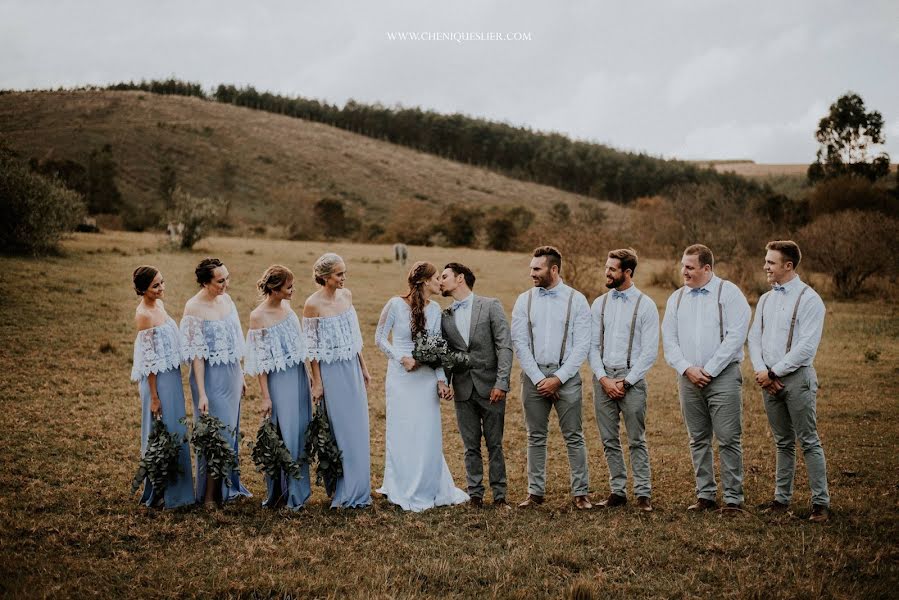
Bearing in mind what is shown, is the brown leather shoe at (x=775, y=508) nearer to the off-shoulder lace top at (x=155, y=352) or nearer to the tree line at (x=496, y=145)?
the off-shoulder lace top at (x=155, y=352)

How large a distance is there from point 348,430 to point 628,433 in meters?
2.94

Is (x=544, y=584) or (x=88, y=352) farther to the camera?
(x=88, y=352)

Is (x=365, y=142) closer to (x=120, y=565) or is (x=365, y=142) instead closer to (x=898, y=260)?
(x=898, y=260)

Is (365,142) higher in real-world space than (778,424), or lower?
higher

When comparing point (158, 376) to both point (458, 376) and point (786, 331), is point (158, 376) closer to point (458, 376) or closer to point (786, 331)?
point (458, 376)

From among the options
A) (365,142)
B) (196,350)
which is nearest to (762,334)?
(196,350)

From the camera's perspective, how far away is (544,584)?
16.2 feet

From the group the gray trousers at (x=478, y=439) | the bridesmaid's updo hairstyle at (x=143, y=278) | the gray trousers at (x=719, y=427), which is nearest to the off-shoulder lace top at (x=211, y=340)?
the bridesmaid's updo hairstyle at (x=143, y=278)

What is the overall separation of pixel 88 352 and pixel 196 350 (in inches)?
350

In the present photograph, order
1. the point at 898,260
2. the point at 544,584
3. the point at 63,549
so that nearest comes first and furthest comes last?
the point at 544,584, the point at 63,549, the point at 898,260

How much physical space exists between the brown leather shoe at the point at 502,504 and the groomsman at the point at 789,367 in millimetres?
2608

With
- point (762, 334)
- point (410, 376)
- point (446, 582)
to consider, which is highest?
point (762, 334)

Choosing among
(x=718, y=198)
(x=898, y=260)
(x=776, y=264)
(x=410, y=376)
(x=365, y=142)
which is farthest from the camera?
(x=365, y=142)

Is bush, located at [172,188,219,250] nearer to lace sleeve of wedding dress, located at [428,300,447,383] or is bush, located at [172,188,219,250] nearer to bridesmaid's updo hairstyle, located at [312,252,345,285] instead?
bridesmaid's updo hairstyle, located at [312,252,345,285]
